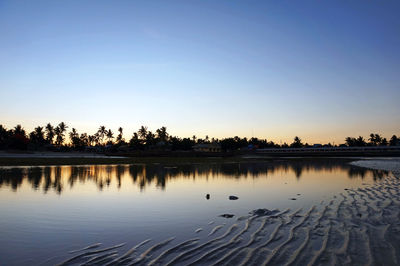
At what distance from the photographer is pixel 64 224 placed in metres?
13.7

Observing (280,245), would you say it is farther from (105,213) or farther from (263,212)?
(105,213)

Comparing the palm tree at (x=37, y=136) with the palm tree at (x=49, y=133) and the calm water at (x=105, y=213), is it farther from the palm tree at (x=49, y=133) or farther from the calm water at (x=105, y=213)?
the calm water at (x=105, y=213)

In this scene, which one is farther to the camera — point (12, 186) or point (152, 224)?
point (12, 186)

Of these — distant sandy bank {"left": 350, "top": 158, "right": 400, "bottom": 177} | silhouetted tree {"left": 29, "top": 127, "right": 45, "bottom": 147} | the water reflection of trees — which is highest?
silhouetted tree {"left": 29, "top": 127, "right": 45, "bottom": 147}

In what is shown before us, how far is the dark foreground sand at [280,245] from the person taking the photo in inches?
334

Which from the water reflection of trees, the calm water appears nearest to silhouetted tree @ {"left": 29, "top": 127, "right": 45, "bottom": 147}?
the water reflection of trees

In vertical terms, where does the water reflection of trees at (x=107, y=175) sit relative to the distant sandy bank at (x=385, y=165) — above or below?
above

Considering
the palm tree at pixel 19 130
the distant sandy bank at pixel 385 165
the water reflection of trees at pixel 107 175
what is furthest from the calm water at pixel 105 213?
the palm tree at pixel 19 130

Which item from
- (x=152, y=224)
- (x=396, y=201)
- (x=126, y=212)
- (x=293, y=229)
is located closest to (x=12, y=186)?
(x=126, y=212)

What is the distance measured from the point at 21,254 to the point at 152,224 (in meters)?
5.58

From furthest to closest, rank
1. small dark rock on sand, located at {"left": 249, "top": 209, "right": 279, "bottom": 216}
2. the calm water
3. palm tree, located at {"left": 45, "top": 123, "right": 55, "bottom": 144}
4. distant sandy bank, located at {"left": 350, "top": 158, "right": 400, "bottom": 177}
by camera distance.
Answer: palm tree, located at {"left": 45, "top": 123, "right": 55, "bottom": 144} → distant sandy bank, located at {"left": 350, "top": 158, "right": 400, "bottom": 177} → small dark rock on sand, located at {"left": 249, "top": 209, "right": 279, "bottom": 216} → the calm water

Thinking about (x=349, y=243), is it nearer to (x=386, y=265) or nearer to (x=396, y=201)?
(x=386, y=265)

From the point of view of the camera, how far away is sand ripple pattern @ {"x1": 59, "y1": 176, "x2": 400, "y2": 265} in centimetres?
849

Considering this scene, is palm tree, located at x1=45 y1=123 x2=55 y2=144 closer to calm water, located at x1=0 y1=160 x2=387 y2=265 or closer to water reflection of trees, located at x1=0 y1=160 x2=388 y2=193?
water reflection of trees, located at x1=0 y1=160 x2=388 y2=193
